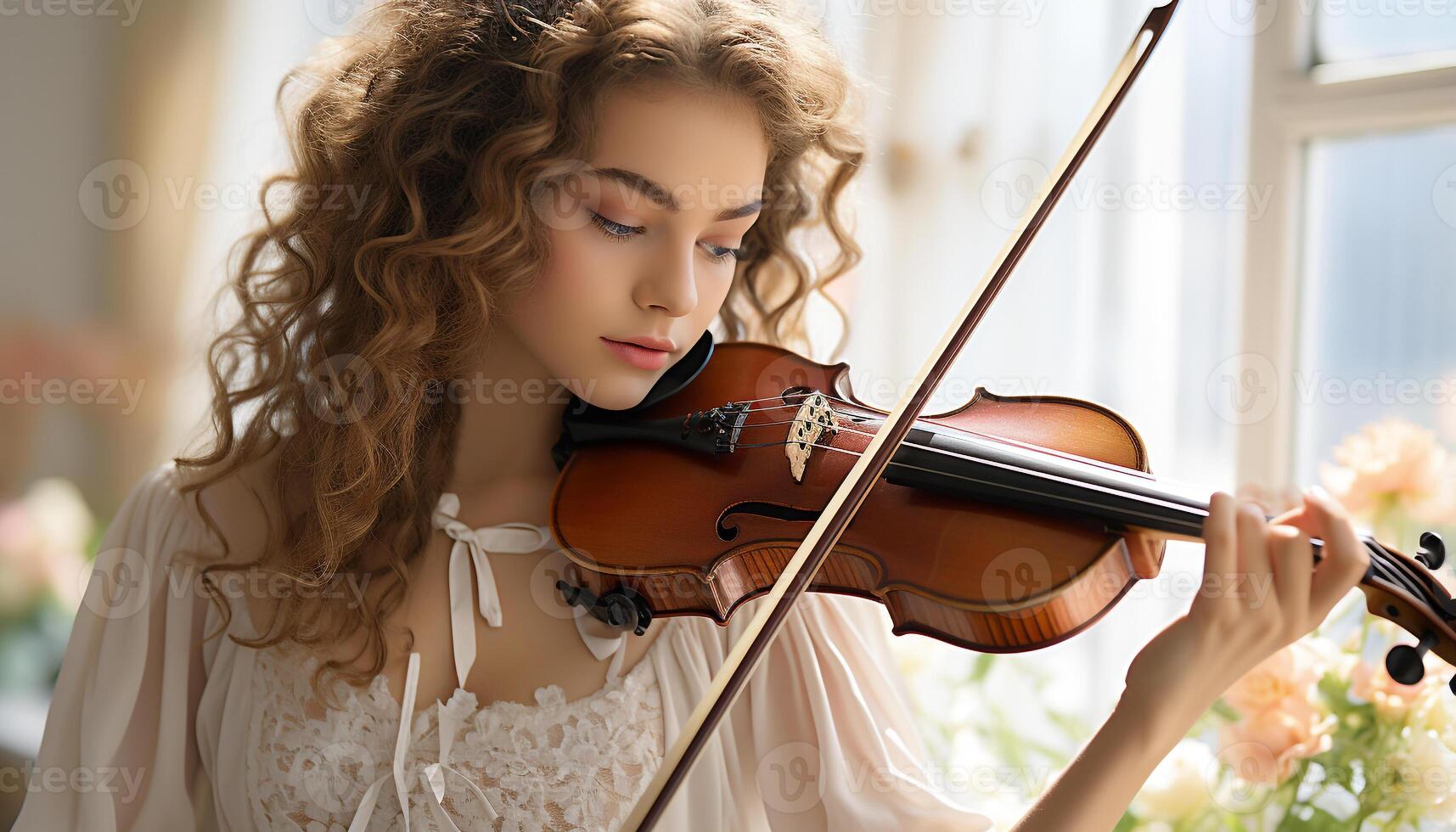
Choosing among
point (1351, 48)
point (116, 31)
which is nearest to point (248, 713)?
point (1351, 48)

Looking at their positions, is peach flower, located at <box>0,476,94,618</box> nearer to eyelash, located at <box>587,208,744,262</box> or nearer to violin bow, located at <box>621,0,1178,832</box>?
eyelash, located at <box>587,208,744,262</box>

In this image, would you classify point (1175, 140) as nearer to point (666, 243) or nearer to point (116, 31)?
point (666, 243)

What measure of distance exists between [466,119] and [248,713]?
567 mm

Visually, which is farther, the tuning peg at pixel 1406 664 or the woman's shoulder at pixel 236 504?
the woman's shoulder at pixel 236 504

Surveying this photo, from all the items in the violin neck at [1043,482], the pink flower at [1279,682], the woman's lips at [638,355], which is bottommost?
the pink flower at [1279,682]

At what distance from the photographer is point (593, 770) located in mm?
834

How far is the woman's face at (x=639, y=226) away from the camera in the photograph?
784 mm

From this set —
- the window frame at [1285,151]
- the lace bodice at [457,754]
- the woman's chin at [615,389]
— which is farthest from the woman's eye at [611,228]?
the window frame at [1285,151]

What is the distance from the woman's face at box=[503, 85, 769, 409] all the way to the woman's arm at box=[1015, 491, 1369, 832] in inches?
16.8

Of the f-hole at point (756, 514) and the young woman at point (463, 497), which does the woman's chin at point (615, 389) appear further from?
the f-hole at point (756, 514)

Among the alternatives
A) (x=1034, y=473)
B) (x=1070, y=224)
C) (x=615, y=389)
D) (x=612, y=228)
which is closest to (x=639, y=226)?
(x=612, y=228)

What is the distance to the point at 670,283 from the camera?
0.80 m

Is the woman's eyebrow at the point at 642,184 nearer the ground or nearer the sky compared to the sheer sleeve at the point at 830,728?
nearer the sky

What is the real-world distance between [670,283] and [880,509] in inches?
9.6
